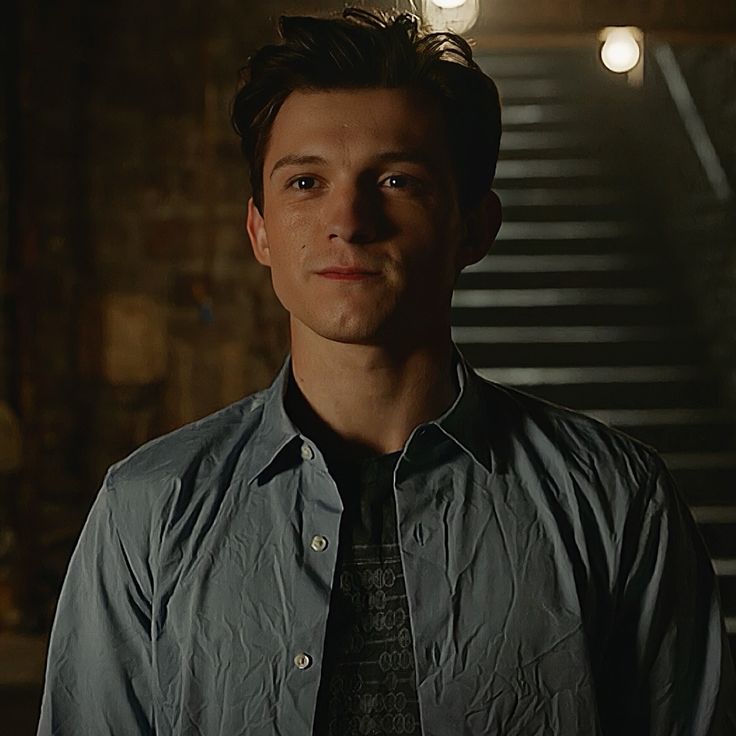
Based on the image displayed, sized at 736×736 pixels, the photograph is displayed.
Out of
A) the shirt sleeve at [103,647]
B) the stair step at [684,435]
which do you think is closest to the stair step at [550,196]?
the stair step at [684,435]

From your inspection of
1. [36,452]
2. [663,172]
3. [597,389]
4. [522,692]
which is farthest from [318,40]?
[663,172]

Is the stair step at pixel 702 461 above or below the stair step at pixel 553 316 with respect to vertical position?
below

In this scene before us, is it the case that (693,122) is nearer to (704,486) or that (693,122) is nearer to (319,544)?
(704,486)

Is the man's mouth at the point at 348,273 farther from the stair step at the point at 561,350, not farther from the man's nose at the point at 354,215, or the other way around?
the stair step at the point at 561,350

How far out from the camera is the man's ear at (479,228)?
1317mm

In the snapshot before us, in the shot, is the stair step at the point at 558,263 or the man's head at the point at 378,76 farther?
the stair step at the point at 558,263

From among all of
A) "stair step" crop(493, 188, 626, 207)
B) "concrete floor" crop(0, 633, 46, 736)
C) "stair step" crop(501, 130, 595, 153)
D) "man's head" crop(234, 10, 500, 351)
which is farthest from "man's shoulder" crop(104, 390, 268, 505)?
"stair step" crop(501, 130, 595, 153)

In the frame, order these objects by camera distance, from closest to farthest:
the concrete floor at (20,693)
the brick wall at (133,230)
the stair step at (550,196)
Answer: the concrete floor at (20,693), the brick wall at (133,230), the stair step at (550,196)

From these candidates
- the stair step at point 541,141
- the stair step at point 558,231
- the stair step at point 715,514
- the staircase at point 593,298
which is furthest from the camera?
the stair step at point 541,141

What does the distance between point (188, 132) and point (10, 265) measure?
58 centimetres

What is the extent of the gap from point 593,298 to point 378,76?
10.8 feet

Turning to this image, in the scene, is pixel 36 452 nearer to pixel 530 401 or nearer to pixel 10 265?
pixel 10 265

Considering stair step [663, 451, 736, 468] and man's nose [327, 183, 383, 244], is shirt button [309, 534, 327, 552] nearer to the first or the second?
man's nose [327, 183, 383, 244]

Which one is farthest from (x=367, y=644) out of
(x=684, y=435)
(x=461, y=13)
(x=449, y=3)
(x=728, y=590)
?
(x=684, y=435)
